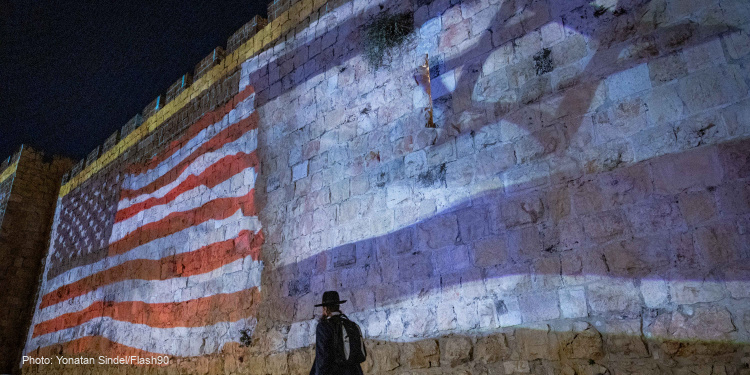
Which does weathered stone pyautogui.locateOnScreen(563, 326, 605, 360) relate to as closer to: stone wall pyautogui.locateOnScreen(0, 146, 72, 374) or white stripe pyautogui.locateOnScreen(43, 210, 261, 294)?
white stripe pyautogui.locateOnScreen(43, 210, 261, 294)

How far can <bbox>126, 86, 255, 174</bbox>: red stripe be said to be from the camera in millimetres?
5555

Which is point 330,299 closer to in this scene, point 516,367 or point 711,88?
point 516,367

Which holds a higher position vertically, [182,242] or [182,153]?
[182,153]

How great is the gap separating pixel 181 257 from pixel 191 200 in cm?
70

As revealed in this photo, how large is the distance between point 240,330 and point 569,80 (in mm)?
3555

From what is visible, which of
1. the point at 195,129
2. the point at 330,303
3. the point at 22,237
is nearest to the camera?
the point at 330,303

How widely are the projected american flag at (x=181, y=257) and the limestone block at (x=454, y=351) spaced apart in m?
2.03

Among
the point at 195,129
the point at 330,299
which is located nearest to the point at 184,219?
the point at 195,129

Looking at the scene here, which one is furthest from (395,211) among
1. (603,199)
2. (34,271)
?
(34,271)

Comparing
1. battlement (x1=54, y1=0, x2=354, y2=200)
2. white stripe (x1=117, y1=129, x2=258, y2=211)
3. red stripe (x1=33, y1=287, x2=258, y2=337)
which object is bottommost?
red stripe (x1=33, y1=287, x2=258, y2=337)

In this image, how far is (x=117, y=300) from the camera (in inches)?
241

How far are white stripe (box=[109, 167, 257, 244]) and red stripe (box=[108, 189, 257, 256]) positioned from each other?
5cm

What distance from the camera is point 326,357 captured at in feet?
10.0

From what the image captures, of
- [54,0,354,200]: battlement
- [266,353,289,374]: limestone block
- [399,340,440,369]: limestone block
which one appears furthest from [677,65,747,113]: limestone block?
→ [266,353,289,374]: limestone block
